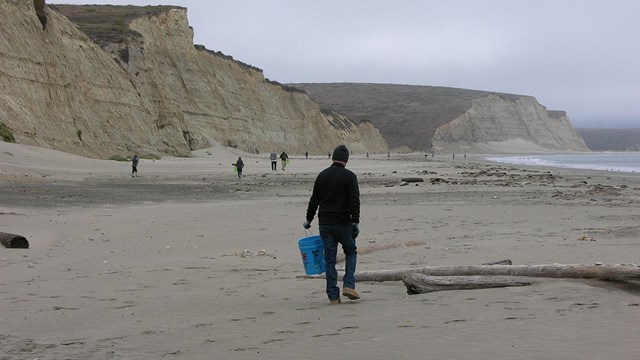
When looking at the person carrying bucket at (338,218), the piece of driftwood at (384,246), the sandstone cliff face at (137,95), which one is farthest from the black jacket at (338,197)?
the sandstone cliff face at (137,95)

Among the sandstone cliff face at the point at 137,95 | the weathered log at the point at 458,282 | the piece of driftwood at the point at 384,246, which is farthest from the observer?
the sandstone cliff face at the point at 137,95

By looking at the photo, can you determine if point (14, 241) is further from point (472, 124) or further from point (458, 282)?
point (472, 124)

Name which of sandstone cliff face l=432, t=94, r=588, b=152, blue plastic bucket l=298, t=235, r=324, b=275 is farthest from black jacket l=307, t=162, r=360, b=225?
sandstone cliff face l=432, t=94, r=588, b=152

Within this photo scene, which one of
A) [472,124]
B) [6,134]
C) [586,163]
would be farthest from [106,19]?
[472,124]

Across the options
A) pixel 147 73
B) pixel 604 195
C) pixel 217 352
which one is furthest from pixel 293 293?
pixel 147 73

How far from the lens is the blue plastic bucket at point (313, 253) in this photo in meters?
6.87

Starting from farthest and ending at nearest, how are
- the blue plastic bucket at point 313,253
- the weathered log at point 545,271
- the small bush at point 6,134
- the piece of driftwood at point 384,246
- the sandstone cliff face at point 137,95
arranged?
the sandstone cliff face at point 137,95 → the small bush at point 6,134 → the piece of driftwood at point 384,246 → the blue plastic bucket at point 313,253 → the weathered log at point 545,271

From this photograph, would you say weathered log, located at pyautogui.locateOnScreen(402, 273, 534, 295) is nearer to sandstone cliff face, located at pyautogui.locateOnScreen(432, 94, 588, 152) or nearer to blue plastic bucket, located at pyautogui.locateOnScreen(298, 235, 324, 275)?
blue plastic bucket, located at pyautogui.locateOnScreen(298, 235, 324, 275)

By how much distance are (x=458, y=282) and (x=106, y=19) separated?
61656mm

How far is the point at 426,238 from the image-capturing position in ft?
36.4

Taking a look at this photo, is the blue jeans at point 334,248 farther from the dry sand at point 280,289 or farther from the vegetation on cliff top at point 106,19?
the vegetation on cliff top at point 106,19

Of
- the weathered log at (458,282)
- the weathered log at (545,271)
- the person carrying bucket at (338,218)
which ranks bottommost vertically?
the weathered log at (458,282)

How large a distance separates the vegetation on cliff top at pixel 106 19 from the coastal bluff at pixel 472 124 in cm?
7121

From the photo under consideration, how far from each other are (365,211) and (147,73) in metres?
40.8
